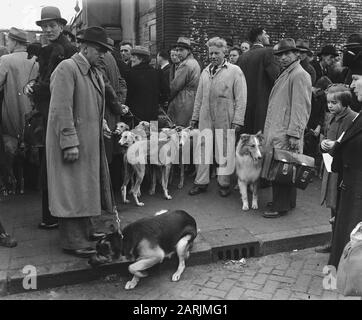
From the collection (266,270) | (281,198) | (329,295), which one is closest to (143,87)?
(281,198)

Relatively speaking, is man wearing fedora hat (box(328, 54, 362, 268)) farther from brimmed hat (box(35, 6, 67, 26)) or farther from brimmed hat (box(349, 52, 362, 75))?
brimmed hat (box(35, 6, 67, 26))

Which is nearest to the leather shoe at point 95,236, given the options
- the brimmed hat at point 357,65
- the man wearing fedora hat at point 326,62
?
the brimmed hat at point 357,65

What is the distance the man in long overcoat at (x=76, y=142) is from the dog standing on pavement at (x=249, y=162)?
224 cm

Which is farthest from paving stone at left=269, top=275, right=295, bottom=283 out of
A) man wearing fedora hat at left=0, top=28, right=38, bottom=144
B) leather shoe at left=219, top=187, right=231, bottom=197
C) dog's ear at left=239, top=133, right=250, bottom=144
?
man wearing fedora hat at left=0, top=28, right=38, bottom=144

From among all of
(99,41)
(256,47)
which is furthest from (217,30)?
(99,41)

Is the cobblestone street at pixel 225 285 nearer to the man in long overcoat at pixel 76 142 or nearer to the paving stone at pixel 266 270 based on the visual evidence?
the paving stone at pixel 266 270

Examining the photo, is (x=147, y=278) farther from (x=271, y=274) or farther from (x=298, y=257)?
(x=298, y=257)

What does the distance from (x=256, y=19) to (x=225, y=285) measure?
7.92m

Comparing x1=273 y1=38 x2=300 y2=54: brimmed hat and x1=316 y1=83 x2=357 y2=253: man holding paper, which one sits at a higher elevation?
x1=273 y1=38 x2=300 y2=54: brimmed hat

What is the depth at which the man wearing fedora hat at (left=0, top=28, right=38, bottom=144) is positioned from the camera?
6.33m

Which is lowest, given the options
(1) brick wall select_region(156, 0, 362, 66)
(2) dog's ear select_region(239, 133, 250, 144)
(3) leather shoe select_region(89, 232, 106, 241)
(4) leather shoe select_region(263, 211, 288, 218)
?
(4) leather shoe select_region(263, 211, 288, 218)

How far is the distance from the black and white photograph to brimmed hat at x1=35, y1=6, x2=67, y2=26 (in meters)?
0.04

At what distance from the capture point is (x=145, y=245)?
413 cm

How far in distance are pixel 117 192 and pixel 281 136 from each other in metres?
2.70
